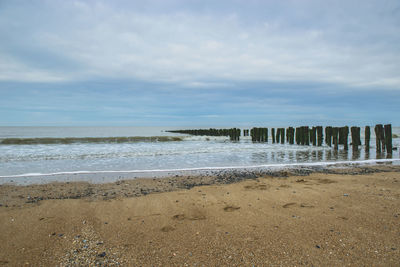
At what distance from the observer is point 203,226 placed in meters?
3.12

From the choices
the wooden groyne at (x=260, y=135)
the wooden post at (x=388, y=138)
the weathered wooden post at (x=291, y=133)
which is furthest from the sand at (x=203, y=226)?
the wooden groyne at (x=260, y=135)

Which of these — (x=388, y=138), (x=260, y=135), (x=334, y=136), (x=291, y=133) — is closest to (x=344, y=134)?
(x=334, y=136)

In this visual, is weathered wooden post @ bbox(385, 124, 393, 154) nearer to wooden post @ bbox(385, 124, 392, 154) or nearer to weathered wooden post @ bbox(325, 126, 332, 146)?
wooden post @ bbox(385, 124, 392, 154)

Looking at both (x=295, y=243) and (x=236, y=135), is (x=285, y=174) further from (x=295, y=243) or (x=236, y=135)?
(x=236, y=135)

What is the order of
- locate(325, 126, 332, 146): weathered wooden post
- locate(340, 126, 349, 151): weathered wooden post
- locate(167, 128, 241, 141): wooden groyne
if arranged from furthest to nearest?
locate(167, 128, 241, 141): wooden groyne → locate(325, 126, 332, 146): weathered wooden post → locate(340, 126, 349, 151): weathered wooden post

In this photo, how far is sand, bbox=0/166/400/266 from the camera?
2375 millimetres

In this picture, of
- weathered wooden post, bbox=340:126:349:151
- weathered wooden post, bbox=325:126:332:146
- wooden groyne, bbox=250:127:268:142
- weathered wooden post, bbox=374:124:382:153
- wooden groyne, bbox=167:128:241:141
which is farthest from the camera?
wooden groyne, bbox=167:128:241:141

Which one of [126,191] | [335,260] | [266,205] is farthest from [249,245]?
[126,191]

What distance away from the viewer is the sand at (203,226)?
7.79 feet

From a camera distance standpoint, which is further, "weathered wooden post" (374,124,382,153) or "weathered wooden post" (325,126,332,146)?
"weathered wooden post" (325,126,332,146)

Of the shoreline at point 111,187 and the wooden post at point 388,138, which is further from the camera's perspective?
the wooden post at point 388,138

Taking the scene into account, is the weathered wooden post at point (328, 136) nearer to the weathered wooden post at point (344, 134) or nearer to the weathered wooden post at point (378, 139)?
the weathered wooden post at point (344, 134)

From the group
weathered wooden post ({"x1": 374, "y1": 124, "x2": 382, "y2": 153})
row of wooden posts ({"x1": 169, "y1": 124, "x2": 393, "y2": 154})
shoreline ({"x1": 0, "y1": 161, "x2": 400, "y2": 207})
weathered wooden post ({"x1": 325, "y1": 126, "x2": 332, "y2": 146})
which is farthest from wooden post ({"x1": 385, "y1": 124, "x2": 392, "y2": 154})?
shoreline ({"x1": 0, "y1": 161, "x2": 400, "y2": 207})

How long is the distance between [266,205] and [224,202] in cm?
69
